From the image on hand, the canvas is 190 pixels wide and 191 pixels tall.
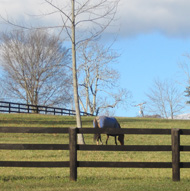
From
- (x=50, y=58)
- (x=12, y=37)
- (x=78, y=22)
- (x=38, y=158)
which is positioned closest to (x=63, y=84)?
(x=50, y=58)

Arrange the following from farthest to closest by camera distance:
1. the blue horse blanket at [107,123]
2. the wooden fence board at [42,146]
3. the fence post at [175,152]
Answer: the blue horse blanket at [107,123], the wooden fence board at [42,146], the fence post at [175,152]

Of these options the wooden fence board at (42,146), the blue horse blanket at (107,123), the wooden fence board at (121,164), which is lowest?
the wooden fence board at (121,164)

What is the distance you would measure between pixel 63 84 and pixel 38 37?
24.0 ft

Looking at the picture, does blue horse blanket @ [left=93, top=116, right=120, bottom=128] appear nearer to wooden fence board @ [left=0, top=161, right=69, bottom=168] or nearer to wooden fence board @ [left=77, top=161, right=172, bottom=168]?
wooden fence board @ [left=77, top=161, right=172, bottom=168]

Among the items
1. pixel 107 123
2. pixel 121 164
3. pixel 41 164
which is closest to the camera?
pixel 121 164

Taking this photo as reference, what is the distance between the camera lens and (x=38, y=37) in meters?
57.0

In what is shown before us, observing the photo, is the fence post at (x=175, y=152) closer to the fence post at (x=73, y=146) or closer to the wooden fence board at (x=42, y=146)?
the fence post at (x=73, y=146)

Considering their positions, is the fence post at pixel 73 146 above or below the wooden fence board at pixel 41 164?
above

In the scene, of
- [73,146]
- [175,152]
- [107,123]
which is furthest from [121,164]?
[107,123]

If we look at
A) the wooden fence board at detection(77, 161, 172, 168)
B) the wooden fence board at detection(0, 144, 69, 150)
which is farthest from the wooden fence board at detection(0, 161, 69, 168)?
the wooden fence board at detection(77, 161, 172, 168)

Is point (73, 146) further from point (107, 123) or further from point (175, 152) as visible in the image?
point (107, 123)

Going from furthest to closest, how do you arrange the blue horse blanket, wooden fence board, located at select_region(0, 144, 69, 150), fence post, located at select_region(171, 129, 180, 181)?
the blue horse blanket → wooden fence board, located at select_region(0, 144, 69, 150) → fence post, located at select_region(171, 129, 180, 181)

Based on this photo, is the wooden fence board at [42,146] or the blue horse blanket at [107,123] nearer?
the wooden fence board at [42,146]

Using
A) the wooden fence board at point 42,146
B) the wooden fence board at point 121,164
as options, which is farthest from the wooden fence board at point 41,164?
the wooden fence board at point 121,164
